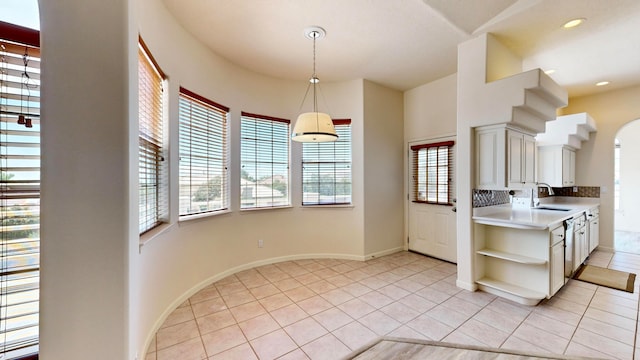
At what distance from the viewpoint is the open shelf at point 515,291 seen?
2594 millimetres

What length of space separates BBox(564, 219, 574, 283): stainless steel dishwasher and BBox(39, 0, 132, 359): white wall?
431 cm

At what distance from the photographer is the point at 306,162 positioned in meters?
4.18

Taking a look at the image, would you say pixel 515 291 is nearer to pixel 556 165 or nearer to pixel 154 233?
pixel 556 165

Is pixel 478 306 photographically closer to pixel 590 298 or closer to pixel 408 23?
pixel 590 298

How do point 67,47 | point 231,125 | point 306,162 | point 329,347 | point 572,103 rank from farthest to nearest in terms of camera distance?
point 572,103, point 306,162, point 231,125, point 329,347, point 67,47

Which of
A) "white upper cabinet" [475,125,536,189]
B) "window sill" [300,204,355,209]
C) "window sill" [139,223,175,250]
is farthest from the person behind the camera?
"window sill" [300,204,355,209]

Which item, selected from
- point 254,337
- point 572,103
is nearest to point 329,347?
point 254,337

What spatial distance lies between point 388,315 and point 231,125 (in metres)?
3.03

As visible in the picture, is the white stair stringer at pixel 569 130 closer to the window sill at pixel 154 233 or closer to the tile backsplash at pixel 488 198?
the tile backsplash at pixel 488 198

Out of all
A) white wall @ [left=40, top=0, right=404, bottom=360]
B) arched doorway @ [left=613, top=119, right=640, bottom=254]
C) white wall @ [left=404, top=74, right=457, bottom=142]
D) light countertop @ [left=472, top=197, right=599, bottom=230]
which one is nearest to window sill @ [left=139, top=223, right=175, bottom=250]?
white wall @ [left=40, top=0, right=404, bottom=360]

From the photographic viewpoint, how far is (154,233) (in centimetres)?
206

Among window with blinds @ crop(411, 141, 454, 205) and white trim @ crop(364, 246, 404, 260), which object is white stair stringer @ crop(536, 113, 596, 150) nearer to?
window with blinds @ crop(411, 141, 454, 205)

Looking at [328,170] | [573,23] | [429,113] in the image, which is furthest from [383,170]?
[573,23]

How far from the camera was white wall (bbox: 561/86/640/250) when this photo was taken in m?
4.33
